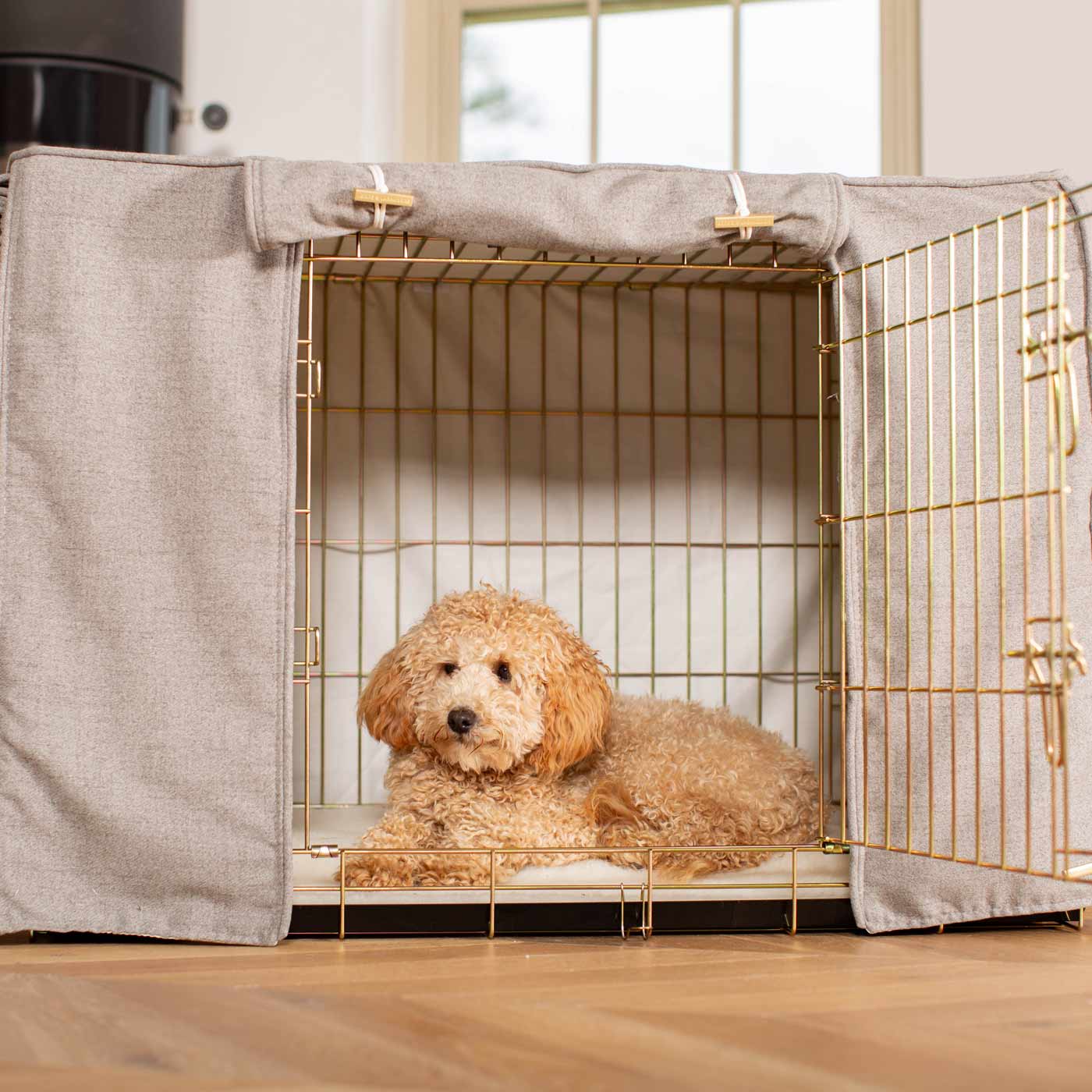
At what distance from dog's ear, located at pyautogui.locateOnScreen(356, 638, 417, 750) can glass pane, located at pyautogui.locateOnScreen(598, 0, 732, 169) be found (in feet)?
→ 6.08

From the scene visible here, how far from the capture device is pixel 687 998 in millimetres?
1657

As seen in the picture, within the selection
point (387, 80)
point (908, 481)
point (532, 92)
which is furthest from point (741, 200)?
point (387, 80)

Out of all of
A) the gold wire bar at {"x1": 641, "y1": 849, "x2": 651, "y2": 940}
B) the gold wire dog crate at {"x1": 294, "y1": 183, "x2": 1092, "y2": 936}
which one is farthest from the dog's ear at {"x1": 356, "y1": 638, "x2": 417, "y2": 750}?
the gold wire bar at {"x1": 641, "y1": 849, "x2": 651, "y2": 940}

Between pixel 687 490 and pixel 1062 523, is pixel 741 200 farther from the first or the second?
pixel 687 490

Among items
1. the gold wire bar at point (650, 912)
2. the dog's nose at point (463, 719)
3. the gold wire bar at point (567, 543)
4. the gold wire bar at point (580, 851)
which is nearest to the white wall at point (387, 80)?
the gold wire bar at point (567, 543)

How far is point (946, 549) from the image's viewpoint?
6.75 feet

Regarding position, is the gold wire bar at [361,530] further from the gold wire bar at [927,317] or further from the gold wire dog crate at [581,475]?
the gold wire bar at [927,317]

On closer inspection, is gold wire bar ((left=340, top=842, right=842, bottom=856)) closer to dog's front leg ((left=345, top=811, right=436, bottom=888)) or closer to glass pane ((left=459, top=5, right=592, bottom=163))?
dog's front leg ((left=345, top=811, right=436, bottom=888))

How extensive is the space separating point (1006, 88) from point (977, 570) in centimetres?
188

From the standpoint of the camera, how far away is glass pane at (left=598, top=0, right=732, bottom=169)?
3.43 metres

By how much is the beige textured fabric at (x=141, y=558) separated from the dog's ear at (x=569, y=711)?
1.56 ft

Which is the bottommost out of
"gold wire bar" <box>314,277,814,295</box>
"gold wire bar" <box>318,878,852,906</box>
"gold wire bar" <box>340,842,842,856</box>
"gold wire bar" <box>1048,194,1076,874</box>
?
"gold wire bar" <box>318,878,852,906</box>

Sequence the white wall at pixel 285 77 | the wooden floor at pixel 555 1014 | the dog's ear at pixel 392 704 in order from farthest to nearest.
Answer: the white wall at pixel 285 77, the dog's ear at pixel 392 704, the wooden floor at pixel 555 1014

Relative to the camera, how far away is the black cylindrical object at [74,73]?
9.62 feet
